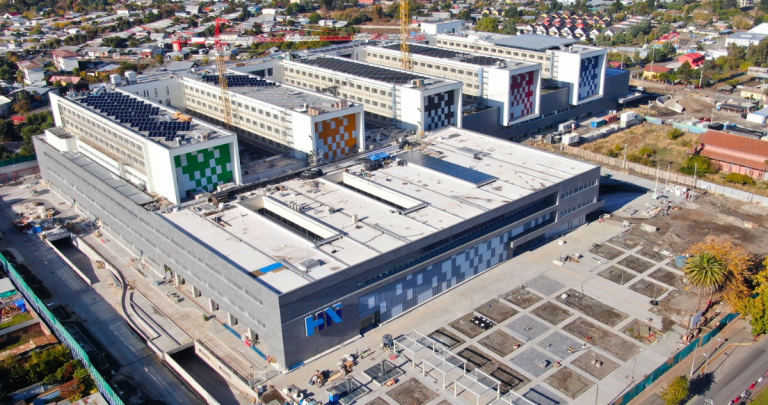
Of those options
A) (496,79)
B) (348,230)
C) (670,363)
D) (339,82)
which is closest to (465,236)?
(348,230)

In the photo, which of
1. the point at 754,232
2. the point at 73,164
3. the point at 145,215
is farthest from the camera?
the point at 73,164

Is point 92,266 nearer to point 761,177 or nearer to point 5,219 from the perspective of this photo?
point 5,219

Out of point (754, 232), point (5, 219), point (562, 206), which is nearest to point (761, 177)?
point (754, 232)

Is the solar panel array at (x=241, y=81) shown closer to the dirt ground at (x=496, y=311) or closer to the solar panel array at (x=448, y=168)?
the solar panel array at (x=448, y=168)

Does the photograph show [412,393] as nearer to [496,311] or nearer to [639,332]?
[496,311]

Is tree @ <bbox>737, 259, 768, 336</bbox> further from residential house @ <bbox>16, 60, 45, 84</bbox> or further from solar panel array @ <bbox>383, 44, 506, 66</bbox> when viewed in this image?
residential house @ <bbox>16, 60, 45, 84</bbox>

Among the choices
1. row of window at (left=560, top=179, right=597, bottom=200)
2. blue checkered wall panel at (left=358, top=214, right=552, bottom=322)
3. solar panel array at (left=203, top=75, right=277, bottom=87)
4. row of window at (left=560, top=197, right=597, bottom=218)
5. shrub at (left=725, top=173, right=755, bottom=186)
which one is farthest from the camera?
solar panel array at (left=203, top=75, right=277, bottom=87)

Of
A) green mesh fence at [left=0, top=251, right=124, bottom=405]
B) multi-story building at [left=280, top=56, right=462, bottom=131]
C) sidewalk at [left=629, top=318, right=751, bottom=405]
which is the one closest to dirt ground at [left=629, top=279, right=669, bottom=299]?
sidewalk at [left=629, top=318, right=751, bottom=405]
